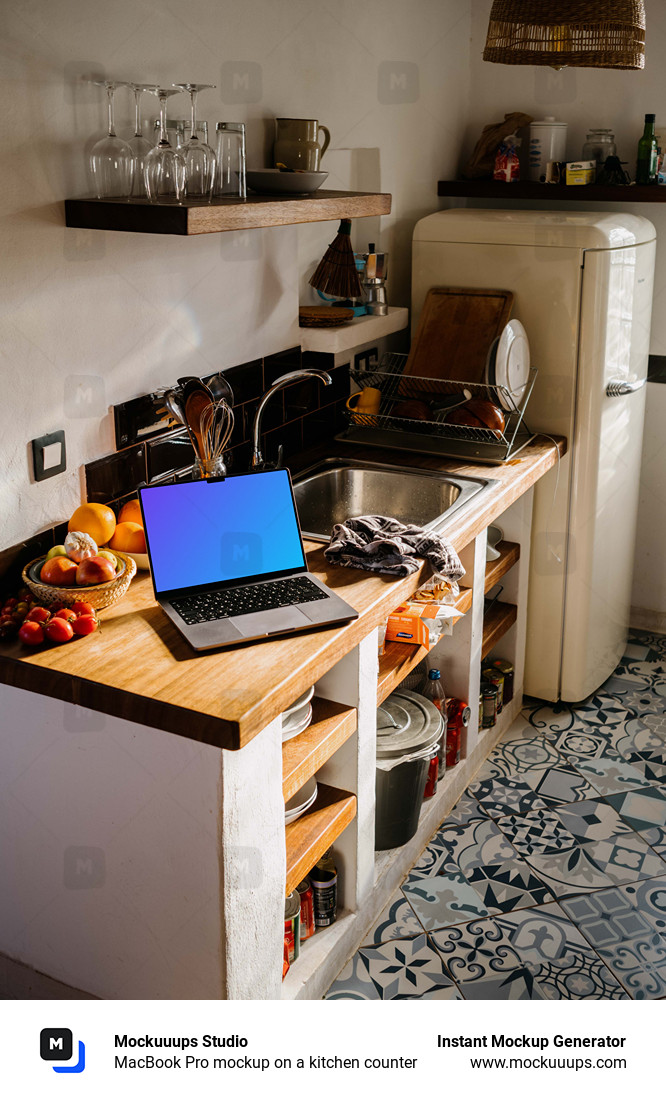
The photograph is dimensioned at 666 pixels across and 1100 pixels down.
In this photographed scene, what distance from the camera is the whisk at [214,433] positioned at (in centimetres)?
209

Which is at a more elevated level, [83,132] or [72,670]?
[83,132]

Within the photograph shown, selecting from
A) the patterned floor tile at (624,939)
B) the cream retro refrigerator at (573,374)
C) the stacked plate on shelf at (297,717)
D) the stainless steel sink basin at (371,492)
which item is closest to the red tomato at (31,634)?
the stacked plate on shelf at (297,717)

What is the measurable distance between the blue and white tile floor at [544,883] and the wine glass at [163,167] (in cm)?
160

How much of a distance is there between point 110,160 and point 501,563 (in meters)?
1.49

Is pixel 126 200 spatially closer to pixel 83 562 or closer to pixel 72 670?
pixel 83 562

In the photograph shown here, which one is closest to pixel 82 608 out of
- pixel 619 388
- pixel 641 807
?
pixel 641 807

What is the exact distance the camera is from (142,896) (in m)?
1.72

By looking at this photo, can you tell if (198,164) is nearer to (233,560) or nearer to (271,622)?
(233,560)

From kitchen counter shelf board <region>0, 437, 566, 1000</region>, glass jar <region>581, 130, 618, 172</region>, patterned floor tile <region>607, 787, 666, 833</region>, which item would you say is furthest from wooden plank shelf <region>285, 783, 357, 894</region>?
glass jar <region>581, 130, 618, 172</region>

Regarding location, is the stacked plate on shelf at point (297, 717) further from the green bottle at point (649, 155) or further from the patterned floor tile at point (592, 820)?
the green bottle at point (649, 155)

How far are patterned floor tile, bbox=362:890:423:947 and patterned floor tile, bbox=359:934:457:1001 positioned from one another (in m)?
0.02

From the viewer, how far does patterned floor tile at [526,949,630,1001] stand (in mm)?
2035
